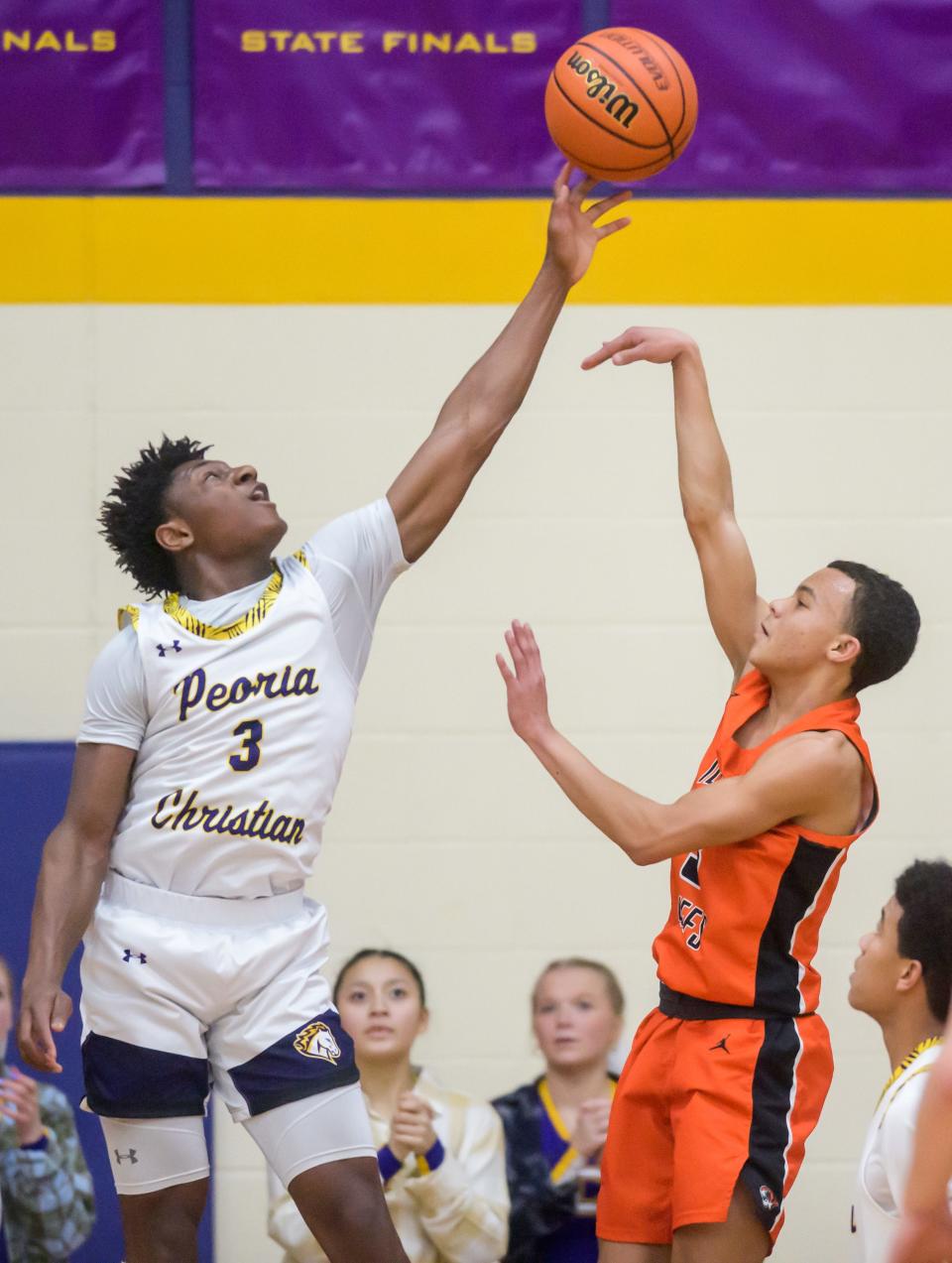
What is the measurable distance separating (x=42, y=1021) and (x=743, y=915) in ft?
4.38

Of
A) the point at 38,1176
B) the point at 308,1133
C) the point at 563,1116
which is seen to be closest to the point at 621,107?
the point at 308,1133

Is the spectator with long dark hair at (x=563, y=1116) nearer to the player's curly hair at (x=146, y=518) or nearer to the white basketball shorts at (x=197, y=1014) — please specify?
the white basketball shorts at (x=197, y=1014)

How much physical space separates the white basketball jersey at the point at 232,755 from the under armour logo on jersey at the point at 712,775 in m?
0.74

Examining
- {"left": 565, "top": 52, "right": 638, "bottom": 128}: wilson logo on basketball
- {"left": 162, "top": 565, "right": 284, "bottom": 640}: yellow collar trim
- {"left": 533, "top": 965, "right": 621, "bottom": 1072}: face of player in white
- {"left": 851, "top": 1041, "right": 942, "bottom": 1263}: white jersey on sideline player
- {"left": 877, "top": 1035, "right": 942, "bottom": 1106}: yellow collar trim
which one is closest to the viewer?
{"left": 851, "top": 1041, "right": 942, "bottom": 1263}: white jersey on sideline player

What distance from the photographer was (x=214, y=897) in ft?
11.1

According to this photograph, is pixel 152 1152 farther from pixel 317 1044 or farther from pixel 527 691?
pixel 527 691

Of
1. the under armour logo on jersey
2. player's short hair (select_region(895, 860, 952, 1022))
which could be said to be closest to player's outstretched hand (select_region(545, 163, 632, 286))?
the under armour logo on jersey

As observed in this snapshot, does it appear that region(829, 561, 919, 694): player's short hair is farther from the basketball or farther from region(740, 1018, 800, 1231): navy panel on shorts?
the basketball

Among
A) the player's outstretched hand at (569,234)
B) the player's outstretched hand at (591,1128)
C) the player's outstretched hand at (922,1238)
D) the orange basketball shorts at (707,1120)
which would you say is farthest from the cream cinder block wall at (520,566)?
the player's outstretched hand at (922,1238)

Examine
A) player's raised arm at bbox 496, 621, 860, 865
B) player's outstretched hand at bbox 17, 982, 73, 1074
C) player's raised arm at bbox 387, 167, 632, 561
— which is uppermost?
player's raised arm at bbox 387, 167, 632, 561

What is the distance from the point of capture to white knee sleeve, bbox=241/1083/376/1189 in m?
3.30

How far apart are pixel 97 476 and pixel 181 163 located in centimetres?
91

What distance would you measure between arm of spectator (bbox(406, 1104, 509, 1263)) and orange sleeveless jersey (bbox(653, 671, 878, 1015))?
153cm

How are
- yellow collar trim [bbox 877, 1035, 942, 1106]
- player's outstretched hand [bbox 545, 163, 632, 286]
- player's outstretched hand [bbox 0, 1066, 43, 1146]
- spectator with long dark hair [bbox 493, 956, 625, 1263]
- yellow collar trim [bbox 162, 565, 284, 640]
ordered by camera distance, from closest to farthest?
yellow collar trim [bbox 877, 1035, 942, 1106] < yellow collar trim [bbox 162, 565, 284, 640] < player's outstretched hand [bbox 545, 163, 632, 286] < player's outstretched hand [bbox 0, 1066, 43, 1146] < spectator with long dark hair [bbox 493, 956, 625, 1263]
